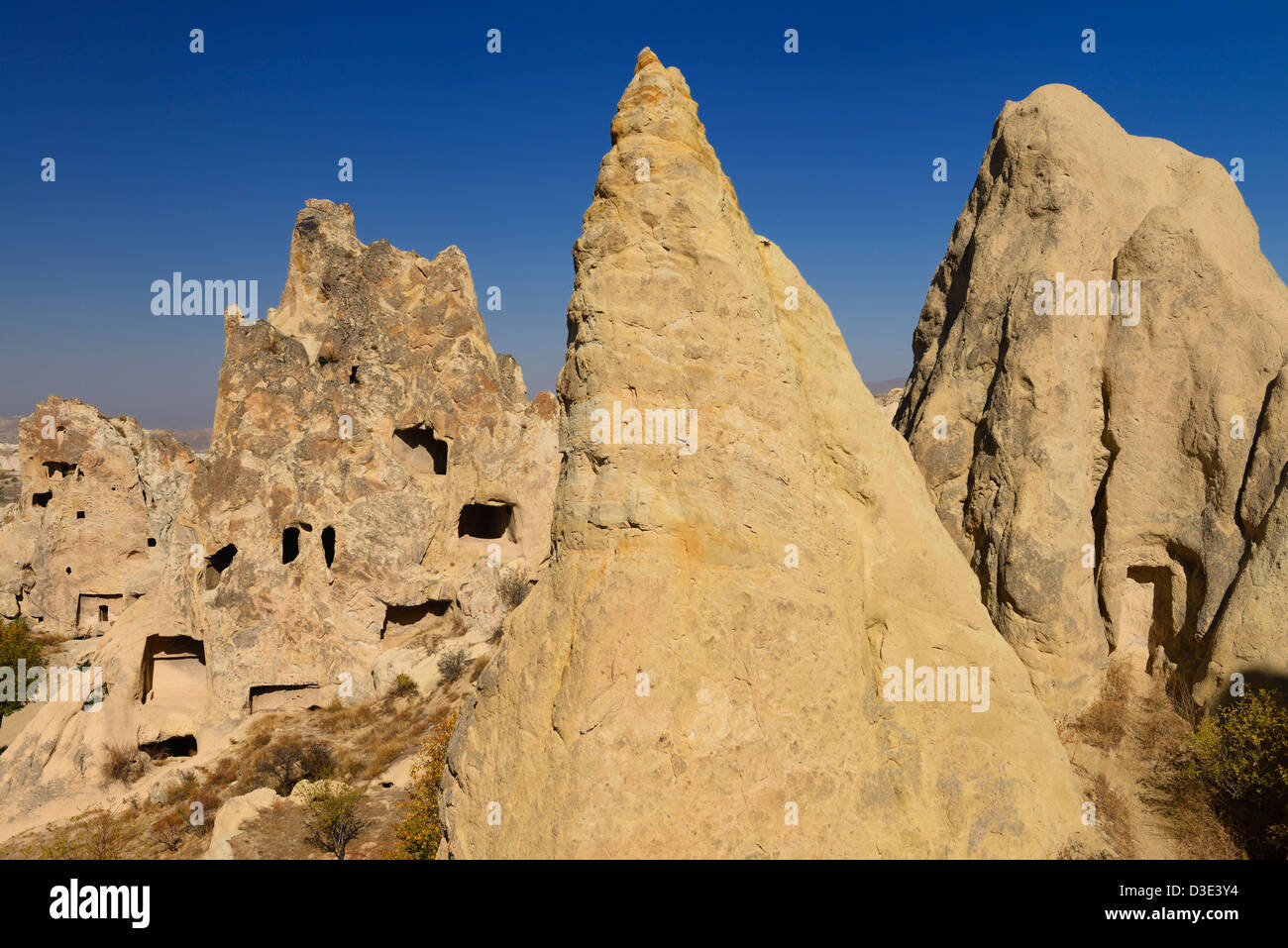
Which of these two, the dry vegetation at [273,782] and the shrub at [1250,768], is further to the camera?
the dry vegetation at [273,782]

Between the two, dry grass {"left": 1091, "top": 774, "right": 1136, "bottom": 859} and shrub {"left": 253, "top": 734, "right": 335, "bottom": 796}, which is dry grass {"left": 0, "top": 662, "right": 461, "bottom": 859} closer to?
shrub {"left": 253, "top": 734, "right": 335, "bottom": 796}

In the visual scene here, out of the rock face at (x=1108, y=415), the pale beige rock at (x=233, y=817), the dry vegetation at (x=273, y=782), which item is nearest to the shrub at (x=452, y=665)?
the dry vegetation at (x=273, y=782)

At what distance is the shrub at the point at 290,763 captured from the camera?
14375 mm

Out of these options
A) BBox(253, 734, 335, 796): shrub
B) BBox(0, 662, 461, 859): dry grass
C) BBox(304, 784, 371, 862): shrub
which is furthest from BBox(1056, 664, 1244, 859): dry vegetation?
BBox(253, 734, 335, 796): shrub

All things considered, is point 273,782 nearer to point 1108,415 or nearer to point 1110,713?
point 1110,713

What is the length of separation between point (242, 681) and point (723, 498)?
50.5 feet

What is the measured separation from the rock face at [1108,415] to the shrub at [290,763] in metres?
12.5

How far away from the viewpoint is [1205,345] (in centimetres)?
1002

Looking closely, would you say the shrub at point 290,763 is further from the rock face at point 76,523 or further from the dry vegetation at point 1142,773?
the rock face at point 76,523

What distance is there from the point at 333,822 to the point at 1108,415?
12.0m

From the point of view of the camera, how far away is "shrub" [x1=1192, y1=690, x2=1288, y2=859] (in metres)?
7.93

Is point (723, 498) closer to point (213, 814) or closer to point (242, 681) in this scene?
point (213, 814)

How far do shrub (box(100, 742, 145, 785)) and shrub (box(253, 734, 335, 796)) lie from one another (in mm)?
2799
